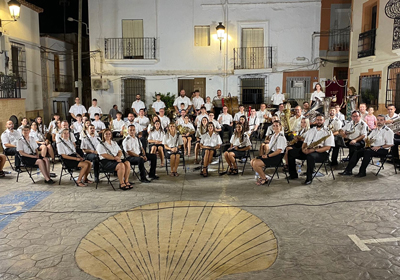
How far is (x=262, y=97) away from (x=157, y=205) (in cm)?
1222

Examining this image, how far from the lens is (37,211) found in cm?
633

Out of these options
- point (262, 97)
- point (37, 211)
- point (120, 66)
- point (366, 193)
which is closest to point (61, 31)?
point (120, 66)

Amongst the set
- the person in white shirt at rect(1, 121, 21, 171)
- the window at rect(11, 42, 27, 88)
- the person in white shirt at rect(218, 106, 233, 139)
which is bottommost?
the person in white shirt at rect(1, 121, 21, 171)

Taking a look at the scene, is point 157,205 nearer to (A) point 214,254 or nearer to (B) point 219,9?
(A) point 214,254

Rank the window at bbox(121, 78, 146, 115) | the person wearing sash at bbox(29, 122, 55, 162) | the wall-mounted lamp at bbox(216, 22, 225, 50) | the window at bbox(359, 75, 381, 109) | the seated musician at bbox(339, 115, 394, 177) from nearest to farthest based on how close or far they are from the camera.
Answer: the seated musician at bbox(339, 115, 394, 177) < the person wearing sash at bbox(29, 122, 55, 162) < the window at bbox(359, 75, 381, 109) < the wall-mounted lamp at bbox(216, 22, 225, 50) < the window at bbox(121, 78, 146, 115)

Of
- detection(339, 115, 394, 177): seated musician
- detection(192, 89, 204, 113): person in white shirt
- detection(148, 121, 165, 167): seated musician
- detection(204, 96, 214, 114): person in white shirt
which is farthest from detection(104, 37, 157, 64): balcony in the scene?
detection(339, 115, 394, 177): seated musician

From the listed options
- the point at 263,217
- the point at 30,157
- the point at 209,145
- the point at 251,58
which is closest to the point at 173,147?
the point at 209,145

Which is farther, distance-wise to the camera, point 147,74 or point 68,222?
point 147,74

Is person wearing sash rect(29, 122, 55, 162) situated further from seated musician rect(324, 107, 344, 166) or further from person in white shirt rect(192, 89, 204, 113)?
seated musician rect(324, 107, 344, 166)

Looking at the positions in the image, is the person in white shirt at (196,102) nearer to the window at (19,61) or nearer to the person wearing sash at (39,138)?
the person wearing sash at (39,138)

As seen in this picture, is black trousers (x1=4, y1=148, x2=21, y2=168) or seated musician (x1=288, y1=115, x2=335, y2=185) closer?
seated musician (x1=288, y1=115, x2=335, y2=185)

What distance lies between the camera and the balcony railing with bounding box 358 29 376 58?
13.9m

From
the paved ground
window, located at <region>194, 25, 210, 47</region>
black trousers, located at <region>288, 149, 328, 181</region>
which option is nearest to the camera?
the paved ground

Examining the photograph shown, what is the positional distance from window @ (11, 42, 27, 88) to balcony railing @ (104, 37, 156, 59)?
149 inches
